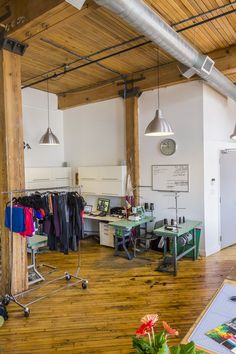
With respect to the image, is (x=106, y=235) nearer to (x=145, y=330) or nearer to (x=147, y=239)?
(x=147, y=239)

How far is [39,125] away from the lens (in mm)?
6703

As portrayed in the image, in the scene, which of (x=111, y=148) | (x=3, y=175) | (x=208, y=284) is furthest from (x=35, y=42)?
(x=208, y=284)

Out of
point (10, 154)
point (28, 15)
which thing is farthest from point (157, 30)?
point (10, 154)

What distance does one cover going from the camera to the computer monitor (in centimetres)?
632

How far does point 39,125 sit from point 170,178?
139 inches

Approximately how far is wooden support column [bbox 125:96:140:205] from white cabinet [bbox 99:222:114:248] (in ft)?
2.71

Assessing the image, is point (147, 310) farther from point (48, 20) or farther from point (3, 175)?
point (48, 20)

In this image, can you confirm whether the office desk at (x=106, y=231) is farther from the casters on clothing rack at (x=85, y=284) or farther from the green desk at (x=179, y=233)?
the casters on clothing rack at (x=85, y=284)

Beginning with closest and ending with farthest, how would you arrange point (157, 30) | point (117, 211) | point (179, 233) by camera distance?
point (157, 30) < point (179, 233) < point (117, 211)

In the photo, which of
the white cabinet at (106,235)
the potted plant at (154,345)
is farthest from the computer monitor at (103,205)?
the potted plant at (154,345)

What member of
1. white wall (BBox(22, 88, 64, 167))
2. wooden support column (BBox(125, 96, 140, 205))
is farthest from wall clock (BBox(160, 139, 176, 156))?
white wall (BBox(22, 88, 64, 167))

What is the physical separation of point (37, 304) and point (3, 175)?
5.76 feet

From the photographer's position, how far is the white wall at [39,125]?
6438 mm

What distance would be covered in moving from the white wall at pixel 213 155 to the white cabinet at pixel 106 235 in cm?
196
